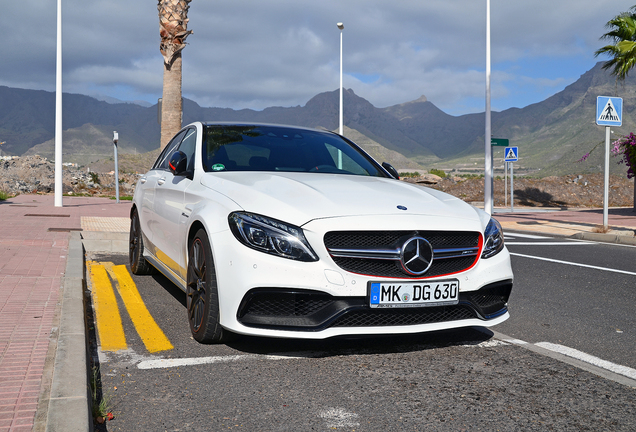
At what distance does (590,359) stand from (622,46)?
58.4 ft

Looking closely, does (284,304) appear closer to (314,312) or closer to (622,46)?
(314,312)

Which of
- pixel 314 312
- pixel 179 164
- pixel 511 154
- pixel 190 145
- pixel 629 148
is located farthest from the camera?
pixel 511 154

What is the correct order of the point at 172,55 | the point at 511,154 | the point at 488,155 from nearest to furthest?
the point at 172,55 < the point at 488,155 < the point at 511,154

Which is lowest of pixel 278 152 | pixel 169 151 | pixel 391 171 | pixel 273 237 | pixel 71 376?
pixel 71 376

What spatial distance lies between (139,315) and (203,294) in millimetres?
1247

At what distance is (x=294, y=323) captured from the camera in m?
3.37

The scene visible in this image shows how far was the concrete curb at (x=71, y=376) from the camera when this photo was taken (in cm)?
240

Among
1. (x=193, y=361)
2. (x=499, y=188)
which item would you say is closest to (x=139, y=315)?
(x=193, y=361)

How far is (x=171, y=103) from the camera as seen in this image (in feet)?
43.7

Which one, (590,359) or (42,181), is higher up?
(42,181)

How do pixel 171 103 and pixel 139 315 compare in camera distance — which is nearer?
pixel 139 315

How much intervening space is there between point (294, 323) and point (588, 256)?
720cm

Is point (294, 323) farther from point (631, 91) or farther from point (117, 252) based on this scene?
point (631, 91)

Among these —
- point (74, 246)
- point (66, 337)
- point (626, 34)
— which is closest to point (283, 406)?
point (66, 337)
